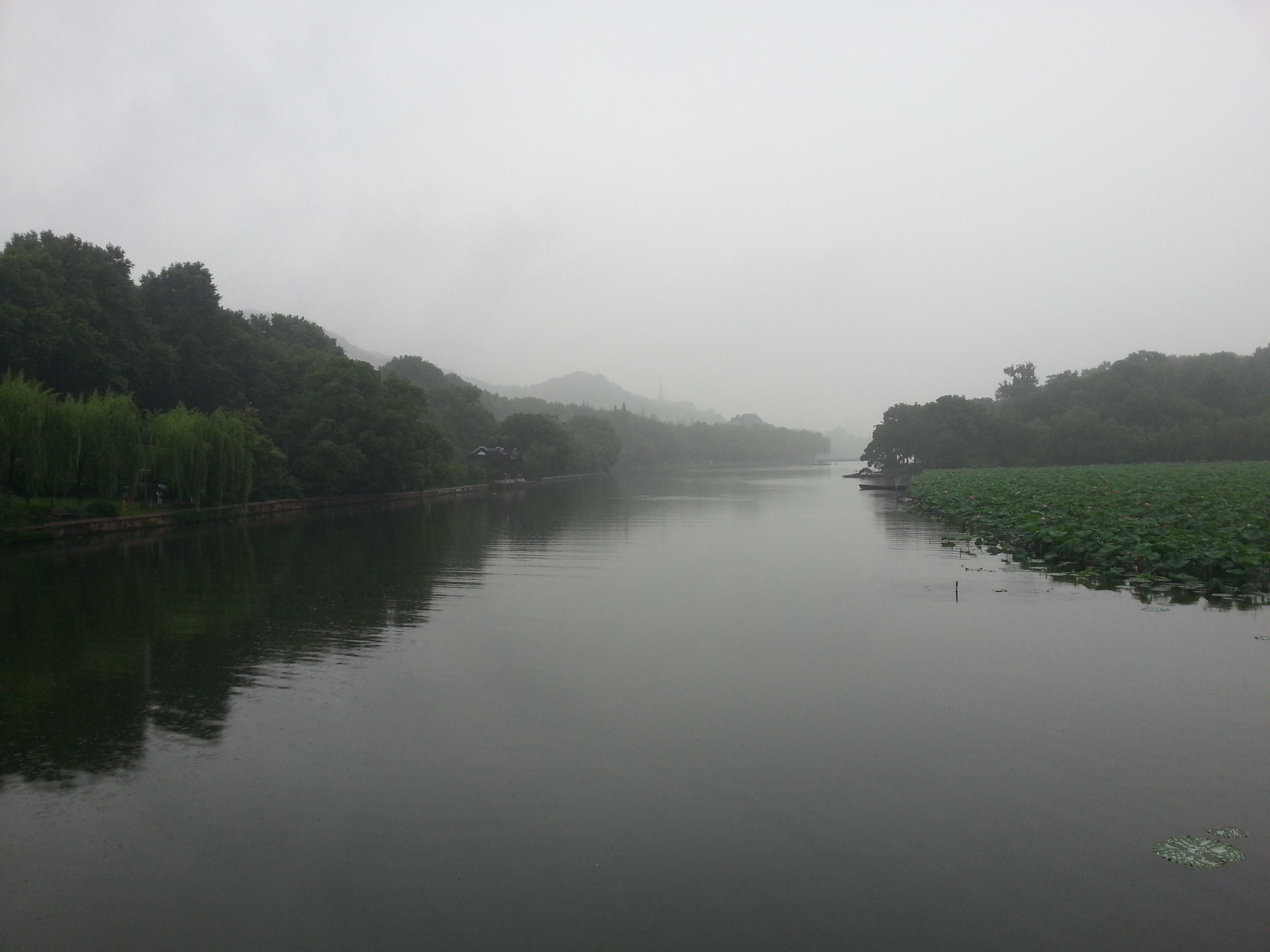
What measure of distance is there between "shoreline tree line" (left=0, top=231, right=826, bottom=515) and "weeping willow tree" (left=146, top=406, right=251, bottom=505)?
6cm

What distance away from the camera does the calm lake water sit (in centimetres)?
445

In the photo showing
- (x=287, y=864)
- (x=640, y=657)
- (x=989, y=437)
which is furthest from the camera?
(x=989, y=437)

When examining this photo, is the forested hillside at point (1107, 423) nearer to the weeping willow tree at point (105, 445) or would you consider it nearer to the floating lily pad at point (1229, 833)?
the weeping willow tree at point (105, 445)

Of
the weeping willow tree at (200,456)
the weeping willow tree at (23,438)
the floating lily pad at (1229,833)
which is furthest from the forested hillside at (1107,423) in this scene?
the floating lily pad at (1229,833)

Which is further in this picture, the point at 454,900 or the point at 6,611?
the point at 6,611

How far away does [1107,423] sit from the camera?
239ft

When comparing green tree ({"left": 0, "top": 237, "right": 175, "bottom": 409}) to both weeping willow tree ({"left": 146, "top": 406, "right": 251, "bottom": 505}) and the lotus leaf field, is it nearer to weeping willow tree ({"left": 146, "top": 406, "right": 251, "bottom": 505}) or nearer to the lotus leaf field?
weeping willow tree ({"left": 146, "top": 406, "right": 251, "bottom": 505})

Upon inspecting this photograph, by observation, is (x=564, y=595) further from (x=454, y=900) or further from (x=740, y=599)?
(x=454, y=900)

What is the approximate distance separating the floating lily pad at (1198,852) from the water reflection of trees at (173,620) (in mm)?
7328

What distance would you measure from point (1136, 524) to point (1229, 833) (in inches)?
581

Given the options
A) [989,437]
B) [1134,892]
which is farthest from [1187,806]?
[989,437]

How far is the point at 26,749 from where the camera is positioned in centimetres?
682

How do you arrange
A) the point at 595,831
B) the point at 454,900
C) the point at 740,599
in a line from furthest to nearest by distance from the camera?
the point at 740,599 → the point at 595,831 → the point at 454,900

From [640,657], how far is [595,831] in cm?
481
